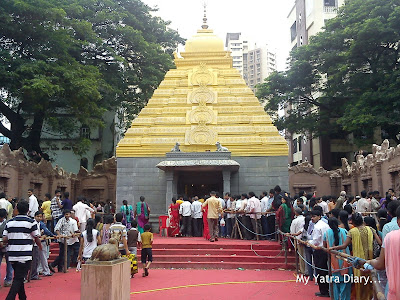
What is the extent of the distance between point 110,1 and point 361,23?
50.7 ft

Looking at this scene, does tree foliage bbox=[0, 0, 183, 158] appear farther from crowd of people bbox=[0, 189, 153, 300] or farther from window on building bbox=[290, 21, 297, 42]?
window on building bbox=[290, 21, 297, 42]

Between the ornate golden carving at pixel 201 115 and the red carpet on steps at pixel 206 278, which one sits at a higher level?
the ornate golden carving at pixel 201 115

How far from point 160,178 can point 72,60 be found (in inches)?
332

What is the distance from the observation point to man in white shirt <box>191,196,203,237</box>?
1484cm

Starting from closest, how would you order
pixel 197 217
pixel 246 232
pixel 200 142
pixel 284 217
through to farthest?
pixel 284 217 → pixel 246 232 → pixel 197 217 → pixel 200 142

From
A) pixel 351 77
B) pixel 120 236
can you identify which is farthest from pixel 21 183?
pixel 351 77

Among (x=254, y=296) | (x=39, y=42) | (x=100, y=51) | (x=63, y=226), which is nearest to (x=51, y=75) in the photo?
(x=39, y=42)

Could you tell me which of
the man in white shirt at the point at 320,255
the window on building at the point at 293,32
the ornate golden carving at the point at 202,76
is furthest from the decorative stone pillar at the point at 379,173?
the window on building at the point at 293,32

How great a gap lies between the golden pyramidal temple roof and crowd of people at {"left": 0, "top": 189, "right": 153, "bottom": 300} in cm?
683

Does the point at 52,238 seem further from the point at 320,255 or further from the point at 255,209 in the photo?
the point at 255,209

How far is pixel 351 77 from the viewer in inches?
1043

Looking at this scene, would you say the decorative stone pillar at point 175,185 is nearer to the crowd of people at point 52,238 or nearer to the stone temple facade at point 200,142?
the stone temple facade at point 200,142

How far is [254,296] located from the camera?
8.11m

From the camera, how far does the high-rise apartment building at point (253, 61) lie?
93375 mm
